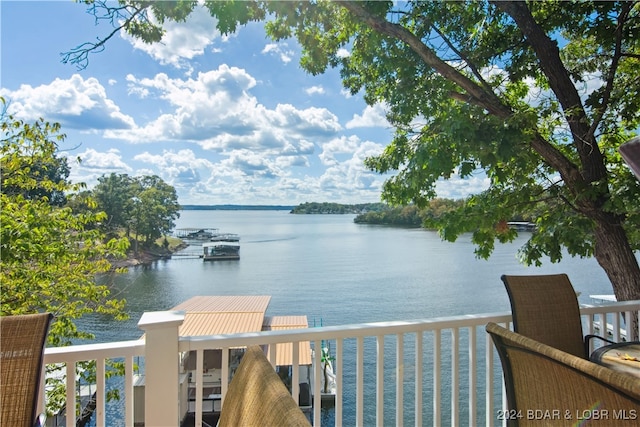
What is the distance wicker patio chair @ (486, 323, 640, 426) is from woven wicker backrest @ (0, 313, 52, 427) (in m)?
1.74

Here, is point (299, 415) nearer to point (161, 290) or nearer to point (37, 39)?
point (37, 39)

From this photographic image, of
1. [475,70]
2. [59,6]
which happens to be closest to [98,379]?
[475,70]

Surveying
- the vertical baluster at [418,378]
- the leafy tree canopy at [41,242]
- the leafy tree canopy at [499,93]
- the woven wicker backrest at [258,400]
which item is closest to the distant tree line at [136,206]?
the leafy tree canopy at [41,242]

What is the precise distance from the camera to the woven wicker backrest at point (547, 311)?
2256 mm

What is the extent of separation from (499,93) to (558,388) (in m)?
4.32

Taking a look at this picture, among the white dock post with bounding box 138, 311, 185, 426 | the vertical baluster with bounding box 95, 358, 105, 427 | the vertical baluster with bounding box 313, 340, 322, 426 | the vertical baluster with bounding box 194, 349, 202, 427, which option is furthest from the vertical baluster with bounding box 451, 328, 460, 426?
the vertical baluster with bounding box 95, 358, 105, 427

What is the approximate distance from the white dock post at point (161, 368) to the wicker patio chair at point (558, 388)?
1348 millimetres

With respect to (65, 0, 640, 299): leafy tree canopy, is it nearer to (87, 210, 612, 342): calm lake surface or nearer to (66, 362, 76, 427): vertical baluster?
(66, 362, 76, 427): vertical baluster

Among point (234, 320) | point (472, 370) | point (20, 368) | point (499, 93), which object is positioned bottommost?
point (234, 320)

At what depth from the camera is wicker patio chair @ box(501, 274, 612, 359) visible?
2.26 m

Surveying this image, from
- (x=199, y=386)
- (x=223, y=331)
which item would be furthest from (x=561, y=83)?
(x=223, y=331)

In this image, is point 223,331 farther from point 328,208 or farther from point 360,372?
point 360,372

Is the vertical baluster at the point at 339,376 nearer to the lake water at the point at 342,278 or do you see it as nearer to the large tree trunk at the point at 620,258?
the large tree trunk at the point at 620,258

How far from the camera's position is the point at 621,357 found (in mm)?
1925
